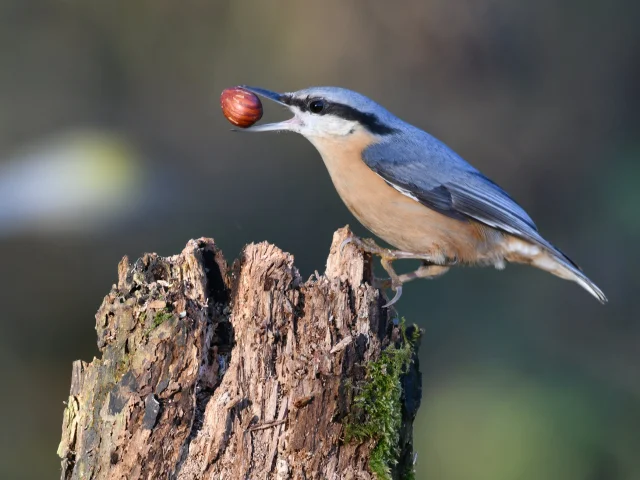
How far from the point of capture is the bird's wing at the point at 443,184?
3182mm

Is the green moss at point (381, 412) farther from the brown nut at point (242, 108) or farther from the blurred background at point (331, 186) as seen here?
the blurred background at point (331, 186)

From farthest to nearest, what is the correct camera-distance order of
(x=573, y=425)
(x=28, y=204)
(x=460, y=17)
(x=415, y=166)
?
(x=460, y=17) < (x=28, y=204) < (x=573, y=425) < (x=415, y=166)

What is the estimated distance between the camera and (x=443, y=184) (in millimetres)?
3271

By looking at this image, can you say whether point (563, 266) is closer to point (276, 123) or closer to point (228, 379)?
point (276, 123)

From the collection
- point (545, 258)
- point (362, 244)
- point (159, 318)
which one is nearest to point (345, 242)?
point (362, 244)

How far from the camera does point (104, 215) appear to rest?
5.19 meters

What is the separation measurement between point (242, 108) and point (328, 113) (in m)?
0.36

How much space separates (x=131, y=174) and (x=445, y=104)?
2574 millimetres

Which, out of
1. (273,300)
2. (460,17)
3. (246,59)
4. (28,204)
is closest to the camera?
(273,300)

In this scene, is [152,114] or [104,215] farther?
[152,114]

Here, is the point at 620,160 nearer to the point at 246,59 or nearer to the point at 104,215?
the point at 246,59

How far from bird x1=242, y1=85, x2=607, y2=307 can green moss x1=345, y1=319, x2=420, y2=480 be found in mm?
904

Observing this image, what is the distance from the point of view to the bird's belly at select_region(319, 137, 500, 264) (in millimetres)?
3152

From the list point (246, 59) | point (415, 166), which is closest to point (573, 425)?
point (415, 166)
